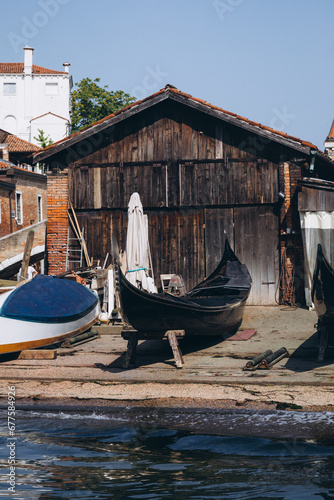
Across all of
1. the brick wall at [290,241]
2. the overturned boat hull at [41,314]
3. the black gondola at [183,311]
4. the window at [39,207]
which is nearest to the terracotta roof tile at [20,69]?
the window at [39,207]

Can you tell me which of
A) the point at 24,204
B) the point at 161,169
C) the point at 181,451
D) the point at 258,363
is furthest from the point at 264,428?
the point at 24,204

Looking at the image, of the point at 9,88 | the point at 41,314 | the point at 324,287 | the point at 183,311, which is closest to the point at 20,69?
the point at 9,88

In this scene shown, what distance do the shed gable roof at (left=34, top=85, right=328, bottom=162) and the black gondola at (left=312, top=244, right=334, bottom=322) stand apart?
649cm

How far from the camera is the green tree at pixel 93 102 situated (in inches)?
1949

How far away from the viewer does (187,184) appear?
15875 millimetres

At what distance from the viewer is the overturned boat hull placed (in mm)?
10289

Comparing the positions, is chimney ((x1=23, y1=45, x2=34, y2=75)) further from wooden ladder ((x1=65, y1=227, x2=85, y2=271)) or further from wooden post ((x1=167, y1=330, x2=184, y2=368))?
wooden post ((x1=167, y1=330, x2=184, y2=368))

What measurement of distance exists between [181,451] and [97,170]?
1110 centimetres

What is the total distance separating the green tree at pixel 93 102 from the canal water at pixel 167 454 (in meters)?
44.1

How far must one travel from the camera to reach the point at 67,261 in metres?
16.2

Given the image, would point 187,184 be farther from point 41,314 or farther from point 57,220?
point 41,314

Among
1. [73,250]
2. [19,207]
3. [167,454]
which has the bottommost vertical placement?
[167,454]

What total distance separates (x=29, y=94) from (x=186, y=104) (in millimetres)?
52481

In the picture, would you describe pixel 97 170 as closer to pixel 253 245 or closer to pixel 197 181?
pixel 197 181
